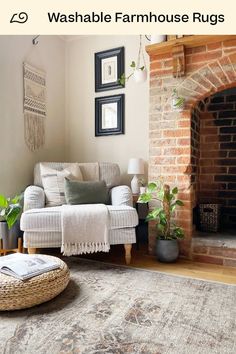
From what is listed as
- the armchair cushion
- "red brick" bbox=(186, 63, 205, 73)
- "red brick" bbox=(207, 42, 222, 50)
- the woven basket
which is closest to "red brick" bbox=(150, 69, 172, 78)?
"red brick" bbox=(186, 63, 205, 73)

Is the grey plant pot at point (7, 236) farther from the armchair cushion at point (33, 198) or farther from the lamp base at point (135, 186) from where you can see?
the lamp base at point (135, 186)

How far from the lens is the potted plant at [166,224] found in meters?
2.25

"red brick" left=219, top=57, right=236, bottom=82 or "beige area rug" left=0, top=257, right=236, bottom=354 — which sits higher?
"red brick" left=219, top=57, right=236, bottom=82

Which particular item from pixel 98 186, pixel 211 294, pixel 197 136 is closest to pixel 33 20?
pixel 98 186

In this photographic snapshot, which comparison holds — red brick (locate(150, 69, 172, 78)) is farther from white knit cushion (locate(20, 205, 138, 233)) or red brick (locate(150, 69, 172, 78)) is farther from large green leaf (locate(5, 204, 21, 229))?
large green leaf (locate(5, 204, 21, 229))

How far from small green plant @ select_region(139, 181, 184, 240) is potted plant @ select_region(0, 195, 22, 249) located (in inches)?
40.3

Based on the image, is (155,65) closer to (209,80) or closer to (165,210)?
(209,80)

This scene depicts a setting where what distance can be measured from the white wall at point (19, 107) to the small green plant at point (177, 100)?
5.25 feet

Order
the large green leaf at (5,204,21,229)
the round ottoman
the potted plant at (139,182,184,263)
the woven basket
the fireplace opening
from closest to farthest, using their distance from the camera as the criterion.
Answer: the round ottoman
the large green leaf at (5,204,21,229)
the potted plant at (139,182,184,263)
the woven basket
the fireplace opening

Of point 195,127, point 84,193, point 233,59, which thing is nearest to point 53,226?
point 84,193

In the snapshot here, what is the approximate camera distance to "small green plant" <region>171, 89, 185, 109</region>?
2.27 meters

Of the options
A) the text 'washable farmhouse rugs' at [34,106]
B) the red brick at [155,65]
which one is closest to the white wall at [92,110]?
the text 'washable farmhouse rugs' at [34,106]

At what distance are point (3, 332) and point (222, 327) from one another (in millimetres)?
1058

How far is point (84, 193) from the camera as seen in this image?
96.2 inches
